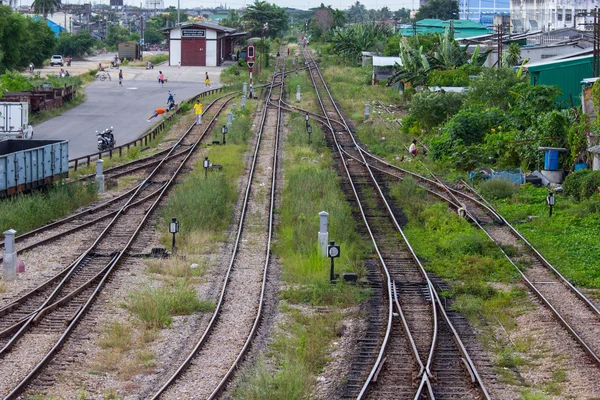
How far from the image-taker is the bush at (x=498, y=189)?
23703mm

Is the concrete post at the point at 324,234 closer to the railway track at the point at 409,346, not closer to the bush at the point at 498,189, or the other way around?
the railway track at the point at 409,346

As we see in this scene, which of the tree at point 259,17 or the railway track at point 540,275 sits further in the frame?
the tree at point 259,17

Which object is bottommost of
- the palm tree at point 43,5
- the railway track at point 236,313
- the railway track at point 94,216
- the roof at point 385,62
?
the railway track at point 236,313

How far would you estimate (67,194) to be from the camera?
22469mm

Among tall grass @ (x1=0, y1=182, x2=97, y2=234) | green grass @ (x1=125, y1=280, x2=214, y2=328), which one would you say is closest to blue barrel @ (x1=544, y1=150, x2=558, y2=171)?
tall grass @ (x1=0, y1=182, x2=97, y2=234)

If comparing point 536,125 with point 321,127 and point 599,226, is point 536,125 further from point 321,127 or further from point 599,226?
point 321,127

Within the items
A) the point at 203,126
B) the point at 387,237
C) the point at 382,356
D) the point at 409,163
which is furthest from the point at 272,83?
the point at 382,356

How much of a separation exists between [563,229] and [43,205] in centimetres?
1171

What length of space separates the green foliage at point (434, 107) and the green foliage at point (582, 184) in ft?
38.4

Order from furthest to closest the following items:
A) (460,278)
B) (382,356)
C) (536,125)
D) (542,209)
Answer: (536,125)
(542,209)
(460,278)
(382,356)

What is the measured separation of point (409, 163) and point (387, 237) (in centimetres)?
1063

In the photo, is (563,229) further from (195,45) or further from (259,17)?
(259,17)

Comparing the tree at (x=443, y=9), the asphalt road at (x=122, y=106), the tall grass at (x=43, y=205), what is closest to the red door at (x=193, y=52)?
the asphalt road at (x=122, y=106)

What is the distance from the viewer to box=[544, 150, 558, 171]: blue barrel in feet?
84.6
